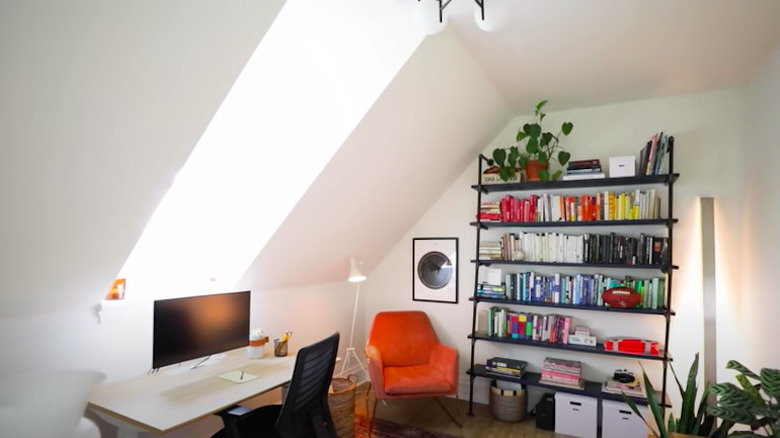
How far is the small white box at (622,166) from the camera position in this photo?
122 inches

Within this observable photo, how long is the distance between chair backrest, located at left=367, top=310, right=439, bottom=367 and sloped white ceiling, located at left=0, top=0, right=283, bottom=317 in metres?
2.20

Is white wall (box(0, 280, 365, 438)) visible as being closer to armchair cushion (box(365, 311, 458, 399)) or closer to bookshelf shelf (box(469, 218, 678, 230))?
armchair cushion (box(365, 311, 458, 399))

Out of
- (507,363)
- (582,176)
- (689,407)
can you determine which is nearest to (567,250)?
(582,176)

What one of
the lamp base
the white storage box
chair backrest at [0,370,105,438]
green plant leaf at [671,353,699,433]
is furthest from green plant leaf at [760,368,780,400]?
the lamp base

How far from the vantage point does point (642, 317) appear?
10.5 feet

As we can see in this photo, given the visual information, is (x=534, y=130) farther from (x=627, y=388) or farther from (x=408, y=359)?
(x=408, y=359)

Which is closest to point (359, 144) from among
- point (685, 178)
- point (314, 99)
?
point (314, 99)

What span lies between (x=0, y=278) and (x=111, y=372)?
79 centimetres

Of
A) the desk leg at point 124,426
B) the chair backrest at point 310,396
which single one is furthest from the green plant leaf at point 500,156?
the desk leg at point 124,426

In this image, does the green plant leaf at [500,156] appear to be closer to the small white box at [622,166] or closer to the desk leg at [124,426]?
the small white box at [622,166]

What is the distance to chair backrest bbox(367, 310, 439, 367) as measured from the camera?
3.56 m

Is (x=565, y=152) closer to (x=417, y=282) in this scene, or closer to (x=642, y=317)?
(x=642, y=317)

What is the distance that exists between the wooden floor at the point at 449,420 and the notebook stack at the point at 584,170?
79.2 inches

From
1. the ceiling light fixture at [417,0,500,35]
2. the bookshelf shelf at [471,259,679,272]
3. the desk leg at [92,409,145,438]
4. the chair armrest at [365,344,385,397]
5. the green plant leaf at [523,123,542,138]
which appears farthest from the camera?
the green plant leaf at [523,123,542,138]
